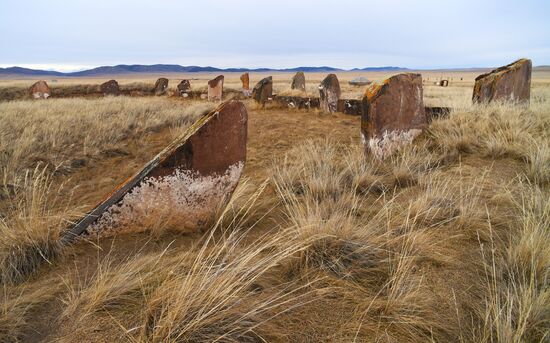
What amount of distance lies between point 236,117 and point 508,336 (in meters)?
2.19

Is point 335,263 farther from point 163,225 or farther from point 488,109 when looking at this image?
point 488,109

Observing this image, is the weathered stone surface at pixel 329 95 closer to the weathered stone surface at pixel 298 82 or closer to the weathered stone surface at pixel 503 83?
the weathered stone surface at pixel 503 83

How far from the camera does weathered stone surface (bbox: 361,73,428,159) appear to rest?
4.39 meters

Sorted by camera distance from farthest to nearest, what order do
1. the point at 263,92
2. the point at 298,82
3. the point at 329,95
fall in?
the point at 298,82 < the point at 263,92 < the point at 329,95

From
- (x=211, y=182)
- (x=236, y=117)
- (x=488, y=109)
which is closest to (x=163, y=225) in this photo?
(x=211, y=182)

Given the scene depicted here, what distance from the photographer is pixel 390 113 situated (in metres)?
4.55

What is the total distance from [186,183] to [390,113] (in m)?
2.93

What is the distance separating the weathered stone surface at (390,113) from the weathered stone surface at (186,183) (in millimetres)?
2069

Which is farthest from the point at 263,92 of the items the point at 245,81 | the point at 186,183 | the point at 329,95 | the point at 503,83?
the point at 186,183

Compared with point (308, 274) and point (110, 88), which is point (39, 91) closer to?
point (110, 88)

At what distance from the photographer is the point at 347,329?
152cm

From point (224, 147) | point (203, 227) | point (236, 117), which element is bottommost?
point (203, 227)

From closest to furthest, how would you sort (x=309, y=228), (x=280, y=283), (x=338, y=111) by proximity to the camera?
(x=280, y=283) < (x=309, y=228) < (x=338, y=111)

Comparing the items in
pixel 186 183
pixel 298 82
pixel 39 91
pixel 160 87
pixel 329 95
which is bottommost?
pixel 186 183
